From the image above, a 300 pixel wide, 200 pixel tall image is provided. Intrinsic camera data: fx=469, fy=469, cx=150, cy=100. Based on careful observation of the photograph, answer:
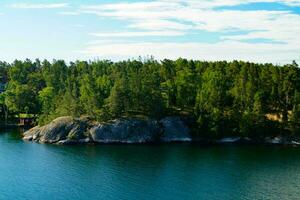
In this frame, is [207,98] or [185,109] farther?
[185,109]

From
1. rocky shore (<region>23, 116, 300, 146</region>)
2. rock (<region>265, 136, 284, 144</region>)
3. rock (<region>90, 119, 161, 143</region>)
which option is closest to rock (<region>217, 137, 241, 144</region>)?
rocky shore (<region>23, 116, 300, 146</region>)

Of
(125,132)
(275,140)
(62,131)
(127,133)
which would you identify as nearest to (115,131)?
(125,132)

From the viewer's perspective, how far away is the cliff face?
370 feet

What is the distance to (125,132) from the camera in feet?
373

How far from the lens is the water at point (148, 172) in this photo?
70.7 meters

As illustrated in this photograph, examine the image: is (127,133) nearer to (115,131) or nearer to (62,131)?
(115,131)

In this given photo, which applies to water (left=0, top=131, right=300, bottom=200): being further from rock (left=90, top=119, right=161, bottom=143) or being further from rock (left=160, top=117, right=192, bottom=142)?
rock (left=160, top=117, right=192, bottom=142)

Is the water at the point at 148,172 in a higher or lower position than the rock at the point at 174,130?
lower

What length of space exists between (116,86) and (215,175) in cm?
4543

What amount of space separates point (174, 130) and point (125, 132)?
1221cm

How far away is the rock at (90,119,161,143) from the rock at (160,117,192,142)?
222 centimetres

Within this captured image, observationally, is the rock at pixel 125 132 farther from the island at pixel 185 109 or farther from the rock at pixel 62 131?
the rock at pixel 62 131

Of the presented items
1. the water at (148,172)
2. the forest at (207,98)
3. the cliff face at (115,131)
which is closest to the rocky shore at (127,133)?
the cliff face at (115,131)

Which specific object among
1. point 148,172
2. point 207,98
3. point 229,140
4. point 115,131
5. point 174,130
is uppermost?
point 207,98
